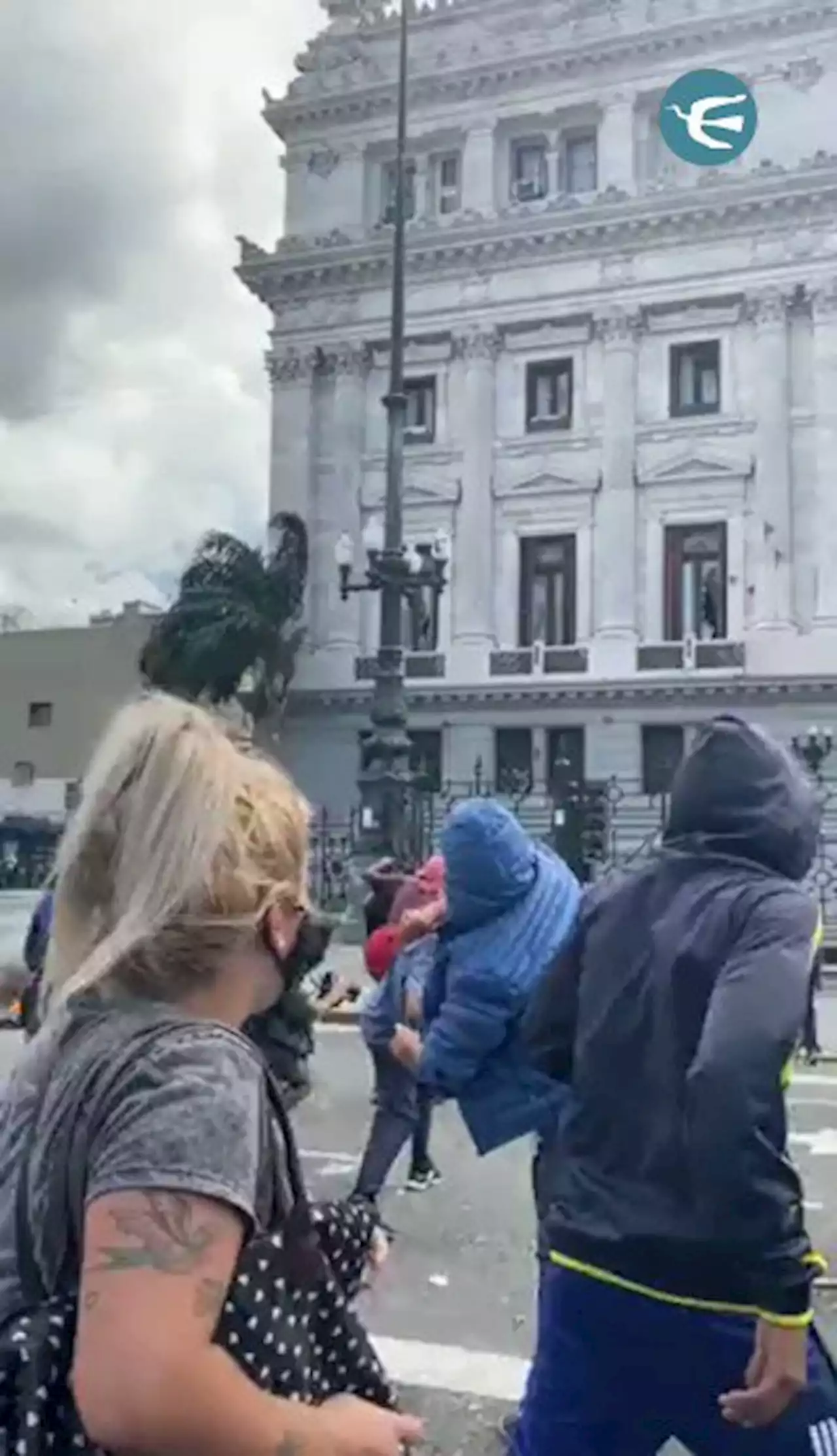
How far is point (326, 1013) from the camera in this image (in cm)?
1301

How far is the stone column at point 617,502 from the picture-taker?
99.9 feet

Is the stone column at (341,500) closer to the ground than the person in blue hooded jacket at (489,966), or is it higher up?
higher up

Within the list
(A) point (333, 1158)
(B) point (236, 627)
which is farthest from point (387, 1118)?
(B) point (236, 627)

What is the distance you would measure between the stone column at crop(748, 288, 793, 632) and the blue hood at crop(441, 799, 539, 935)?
25919 mm

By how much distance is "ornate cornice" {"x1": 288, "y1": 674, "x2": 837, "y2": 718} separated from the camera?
1135 inches

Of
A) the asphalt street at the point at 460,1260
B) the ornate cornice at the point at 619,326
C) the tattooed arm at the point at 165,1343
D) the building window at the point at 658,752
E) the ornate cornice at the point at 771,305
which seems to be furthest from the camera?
the ornate cornice at the point at 619,326

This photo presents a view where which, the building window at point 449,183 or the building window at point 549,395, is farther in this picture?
the building window at point 449,183

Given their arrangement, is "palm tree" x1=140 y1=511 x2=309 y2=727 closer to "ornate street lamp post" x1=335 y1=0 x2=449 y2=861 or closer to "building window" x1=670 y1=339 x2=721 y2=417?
"building window" x1=670 y1=339 x2=721 y2=417

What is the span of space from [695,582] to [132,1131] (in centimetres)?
2979

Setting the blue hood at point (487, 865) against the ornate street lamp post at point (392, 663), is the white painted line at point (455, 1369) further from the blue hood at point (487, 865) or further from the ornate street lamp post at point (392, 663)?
the ornate street lamp post at point (392, 663)

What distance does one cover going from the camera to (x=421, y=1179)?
22.5 ft

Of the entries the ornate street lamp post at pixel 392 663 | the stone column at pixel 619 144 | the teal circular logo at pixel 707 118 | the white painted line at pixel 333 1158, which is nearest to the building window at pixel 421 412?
the stone column at pixel 619 144

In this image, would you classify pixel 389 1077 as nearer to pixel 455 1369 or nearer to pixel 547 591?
pixel 455 1369

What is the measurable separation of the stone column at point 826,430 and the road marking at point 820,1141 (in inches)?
859
